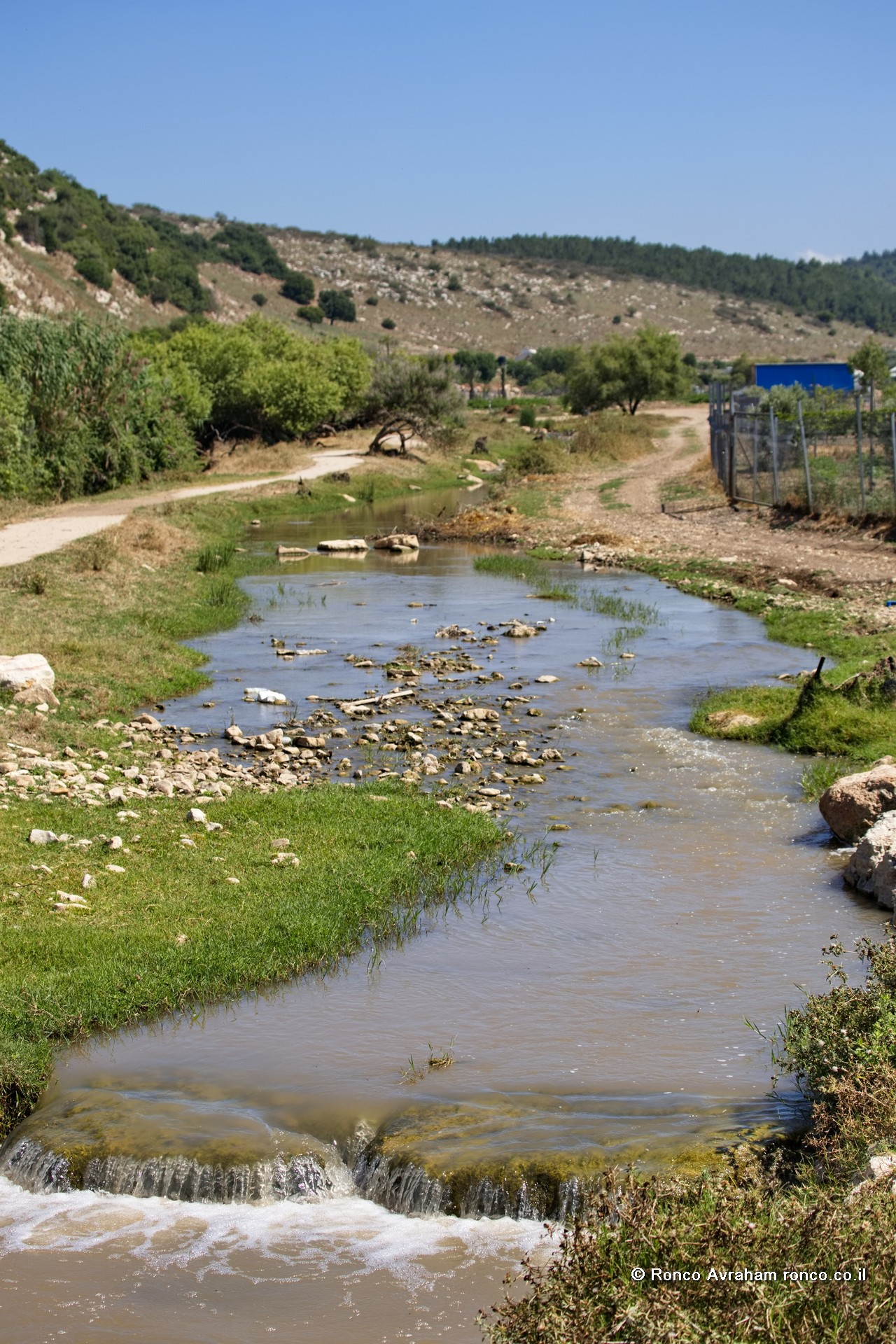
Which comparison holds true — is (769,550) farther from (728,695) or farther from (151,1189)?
(151,1189)

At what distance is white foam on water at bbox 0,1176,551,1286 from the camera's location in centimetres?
538

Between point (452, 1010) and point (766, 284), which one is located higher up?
point (766, 284)

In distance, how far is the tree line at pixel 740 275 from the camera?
16350cm

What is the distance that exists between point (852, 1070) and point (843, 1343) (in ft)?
7.11

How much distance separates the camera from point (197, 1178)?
595cm

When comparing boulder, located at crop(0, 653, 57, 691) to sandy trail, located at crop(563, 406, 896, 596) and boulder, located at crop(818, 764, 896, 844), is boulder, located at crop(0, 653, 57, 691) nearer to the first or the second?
boulder, located at crop(818, 764, 896, 844)

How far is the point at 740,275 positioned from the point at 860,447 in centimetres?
16796

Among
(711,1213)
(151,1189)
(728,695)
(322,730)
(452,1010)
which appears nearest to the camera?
(711,1213)

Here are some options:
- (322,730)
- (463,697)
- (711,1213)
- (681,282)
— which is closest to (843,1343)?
(711,1213)

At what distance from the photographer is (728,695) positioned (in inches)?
577

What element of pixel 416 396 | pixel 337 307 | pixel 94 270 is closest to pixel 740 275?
pixel 337 307

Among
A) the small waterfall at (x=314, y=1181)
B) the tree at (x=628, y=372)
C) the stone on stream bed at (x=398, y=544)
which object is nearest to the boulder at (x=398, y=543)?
the stone on stream bed at (x=398, y=544)

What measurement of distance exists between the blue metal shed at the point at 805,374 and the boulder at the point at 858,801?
52.1 m

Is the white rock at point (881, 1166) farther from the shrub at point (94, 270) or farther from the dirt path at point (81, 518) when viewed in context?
the shrub at point (94, 270)
